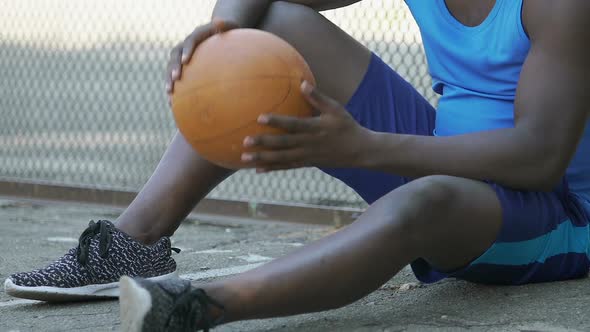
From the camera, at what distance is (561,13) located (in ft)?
7.77

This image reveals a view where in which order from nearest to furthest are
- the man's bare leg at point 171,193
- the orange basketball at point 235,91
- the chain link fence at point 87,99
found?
the orange basketball at point 235,91 < the man's bare leg at point 171,193 < the chain link fence at point 87,99

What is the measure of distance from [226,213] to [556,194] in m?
2.62

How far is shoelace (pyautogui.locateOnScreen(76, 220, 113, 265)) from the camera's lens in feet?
9.54

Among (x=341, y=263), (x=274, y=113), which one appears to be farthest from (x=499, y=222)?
(x=274, y=113)

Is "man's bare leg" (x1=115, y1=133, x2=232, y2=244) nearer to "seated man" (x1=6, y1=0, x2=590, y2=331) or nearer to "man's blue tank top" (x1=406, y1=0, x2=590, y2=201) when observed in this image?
"seated man" (x1=6, y1=0, x2=590, y2=331)

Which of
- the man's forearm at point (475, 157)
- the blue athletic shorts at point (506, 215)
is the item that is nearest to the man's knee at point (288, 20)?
the blue athletic shorts at point (506, 215)

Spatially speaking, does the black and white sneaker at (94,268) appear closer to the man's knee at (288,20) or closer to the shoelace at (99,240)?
the shoelace at (99,240)

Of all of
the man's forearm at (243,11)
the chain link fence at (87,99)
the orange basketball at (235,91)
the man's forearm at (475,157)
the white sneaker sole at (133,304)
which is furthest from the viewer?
the chain link fence at (87,99)

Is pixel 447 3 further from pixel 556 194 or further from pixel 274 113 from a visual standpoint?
pixel 274 113

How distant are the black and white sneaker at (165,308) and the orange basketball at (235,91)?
0.33m

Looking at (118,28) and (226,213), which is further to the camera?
(118,28)

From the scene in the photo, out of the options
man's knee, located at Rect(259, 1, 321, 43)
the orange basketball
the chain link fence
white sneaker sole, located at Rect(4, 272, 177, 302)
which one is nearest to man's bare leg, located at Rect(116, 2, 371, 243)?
man's knee, located at Rect(259, 1, 321, 43)

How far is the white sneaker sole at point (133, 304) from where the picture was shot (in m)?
2.11

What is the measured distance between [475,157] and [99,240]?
1.14m
